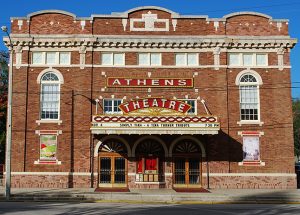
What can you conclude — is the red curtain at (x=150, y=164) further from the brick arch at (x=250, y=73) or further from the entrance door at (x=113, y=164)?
the brick arch at (x=250, y=73)

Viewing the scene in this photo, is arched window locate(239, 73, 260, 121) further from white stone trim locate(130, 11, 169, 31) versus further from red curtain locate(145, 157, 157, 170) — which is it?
red curtain locate(145, 157, 157, 170)

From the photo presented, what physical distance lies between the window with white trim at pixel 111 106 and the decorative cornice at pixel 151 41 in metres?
3.82

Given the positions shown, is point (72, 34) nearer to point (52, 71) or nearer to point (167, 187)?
point (52, 71)

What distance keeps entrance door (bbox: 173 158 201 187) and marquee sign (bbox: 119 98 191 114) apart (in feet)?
11.4

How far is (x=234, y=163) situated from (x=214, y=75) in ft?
20.2

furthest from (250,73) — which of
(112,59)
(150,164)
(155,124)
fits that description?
(112,59)

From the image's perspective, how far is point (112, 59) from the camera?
29.4 m

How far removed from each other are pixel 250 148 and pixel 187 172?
4568 mm

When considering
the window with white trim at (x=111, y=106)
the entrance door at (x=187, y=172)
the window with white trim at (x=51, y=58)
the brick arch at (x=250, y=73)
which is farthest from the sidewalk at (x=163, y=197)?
the window with white trim at (x=51, y=58)

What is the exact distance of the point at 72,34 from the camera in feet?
96.4

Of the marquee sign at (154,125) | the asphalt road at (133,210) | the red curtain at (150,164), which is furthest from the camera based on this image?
the red curtain at (150,164)

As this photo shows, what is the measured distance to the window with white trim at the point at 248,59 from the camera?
2955cm

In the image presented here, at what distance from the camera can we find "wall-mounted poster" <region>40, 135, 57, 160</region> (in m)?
28.4

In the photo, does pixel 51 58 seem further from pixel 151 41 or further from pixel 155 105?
pixel 155 105
